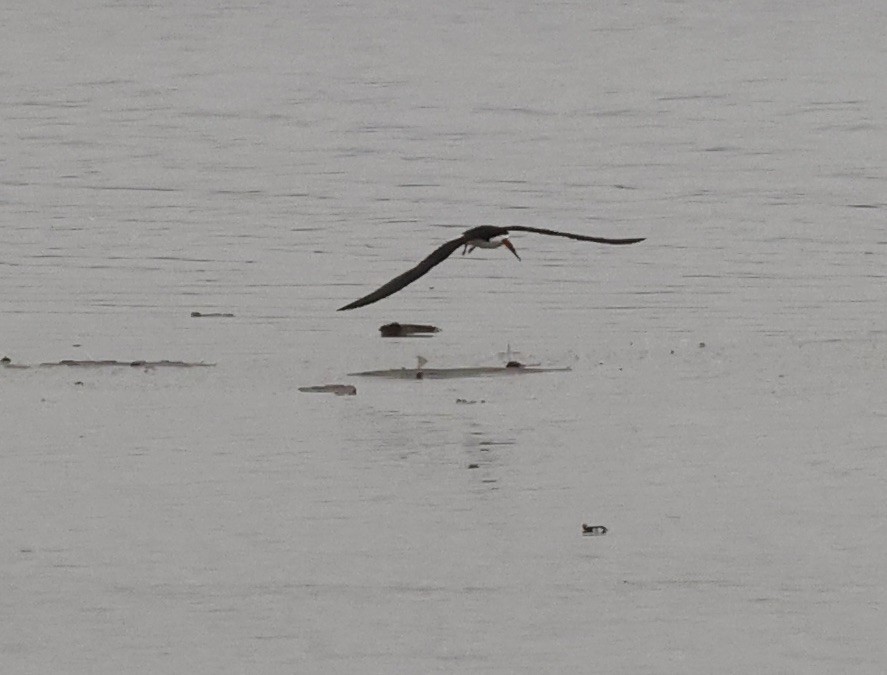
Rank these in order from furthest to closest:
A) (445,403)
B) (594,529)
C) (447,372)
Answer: (447,372), (445,403), (594,529)

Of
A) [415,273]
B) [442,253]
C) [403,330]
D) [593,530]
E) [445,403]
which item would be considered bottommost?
[593,530]

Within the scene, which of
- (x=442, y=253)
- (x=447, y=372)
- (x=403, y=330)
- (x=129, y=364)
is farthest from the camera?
(x=403, y=330)

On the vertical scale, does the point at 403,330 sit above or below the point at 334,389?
above

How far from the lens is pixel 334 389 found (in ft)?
41.2

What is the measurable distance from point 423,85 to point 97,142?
28.5 ft

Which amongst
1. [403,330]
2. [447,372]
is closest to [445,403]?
[447,372]

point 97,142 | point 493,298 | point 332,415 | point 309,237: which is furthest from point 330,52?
point 332,415

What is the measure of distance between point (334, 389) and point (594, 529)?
3079mm

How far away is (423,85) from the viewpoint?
3350 cm

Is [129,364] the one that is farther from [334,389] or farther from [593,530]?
[593,530]

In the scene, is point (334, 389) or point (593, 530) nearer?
point (593, 530)

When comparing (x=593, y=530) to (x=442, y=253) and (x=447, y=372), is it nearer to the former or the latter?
A: (x=447, y=372)

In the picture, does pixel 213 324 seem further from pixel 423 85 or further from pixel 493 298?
pixel 423 85

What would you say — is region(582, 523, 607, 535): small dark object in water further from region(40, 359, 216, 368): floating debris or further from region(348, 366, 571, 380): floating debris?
region(40, 359, 216, 368): floating debris
